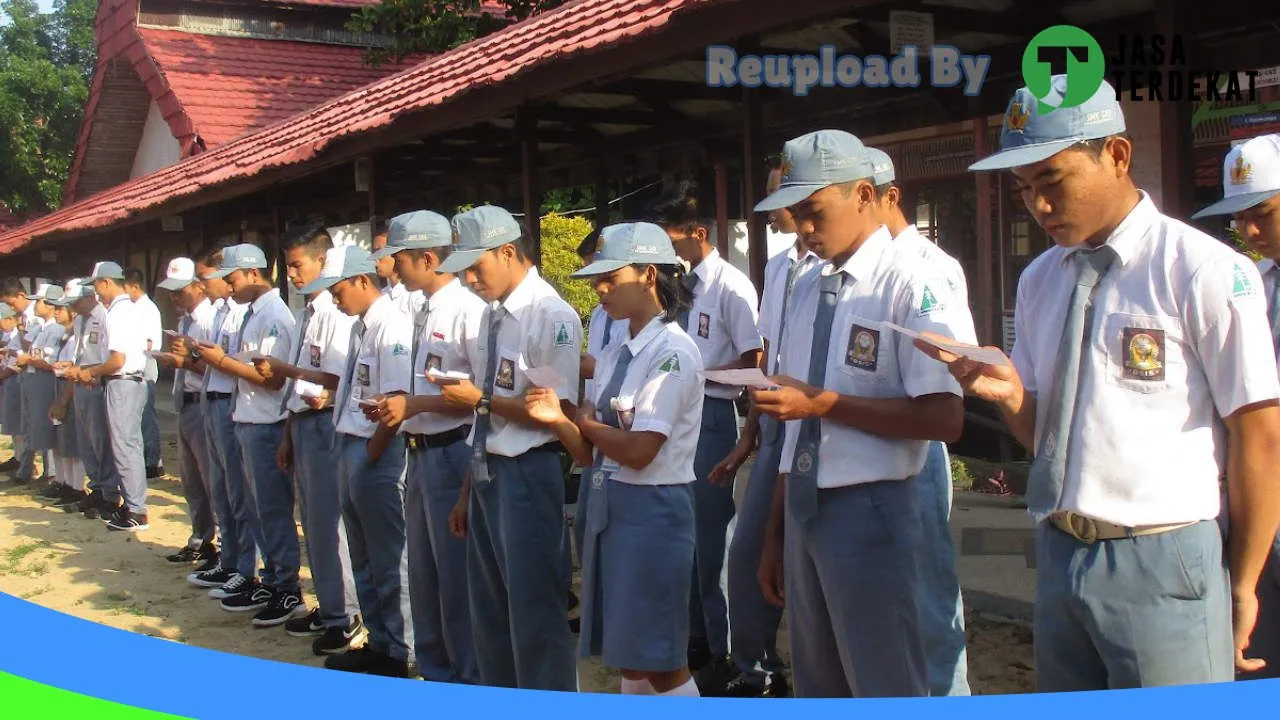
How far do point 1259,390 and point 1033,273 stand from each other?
0.52 meters

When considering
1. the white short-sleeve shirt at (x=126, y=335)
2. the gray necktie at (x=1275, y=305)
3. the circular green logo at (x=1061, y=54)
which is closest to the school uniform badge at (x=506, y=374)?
the gray necktie at (x=1275, y=305)

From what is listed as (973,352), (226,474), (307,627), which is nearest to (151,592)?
(226,474)

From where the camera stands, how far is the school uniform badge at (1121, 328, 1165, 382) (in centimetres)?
221

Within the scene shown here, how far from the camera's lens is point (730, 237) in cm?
1295

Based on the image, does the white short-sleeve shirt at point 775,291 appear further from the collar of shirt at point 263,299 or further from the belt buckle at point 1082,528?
the collar of shirt at point 263,299

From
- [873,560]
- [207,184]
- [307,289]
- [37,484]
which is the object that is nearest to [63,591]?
[307,289]

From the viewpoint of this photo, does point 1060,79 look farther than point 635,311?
No

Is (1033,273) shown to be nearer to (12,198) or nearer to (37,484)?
(37,484)

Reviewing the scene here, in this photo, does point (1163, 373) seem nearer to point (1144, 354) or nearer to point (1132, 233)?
point (1144, 354)

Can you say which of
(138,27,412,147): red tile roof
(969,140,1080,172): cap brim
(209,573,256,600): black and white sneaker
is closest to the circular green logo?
(969,140,1080,172): cap brim

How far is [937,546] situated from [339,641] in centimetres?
357

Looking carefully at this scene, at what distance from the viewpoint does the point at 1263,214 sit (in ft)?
9.91

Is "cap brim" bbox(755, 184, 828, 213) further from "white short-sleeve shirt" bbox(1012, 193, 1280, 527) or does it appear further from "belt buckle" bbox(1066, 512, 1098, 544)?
"belt buckle" bbox(1066, 512, 1098, 544)

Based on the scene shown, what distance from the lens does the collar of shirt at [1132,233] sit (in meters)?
2.26
